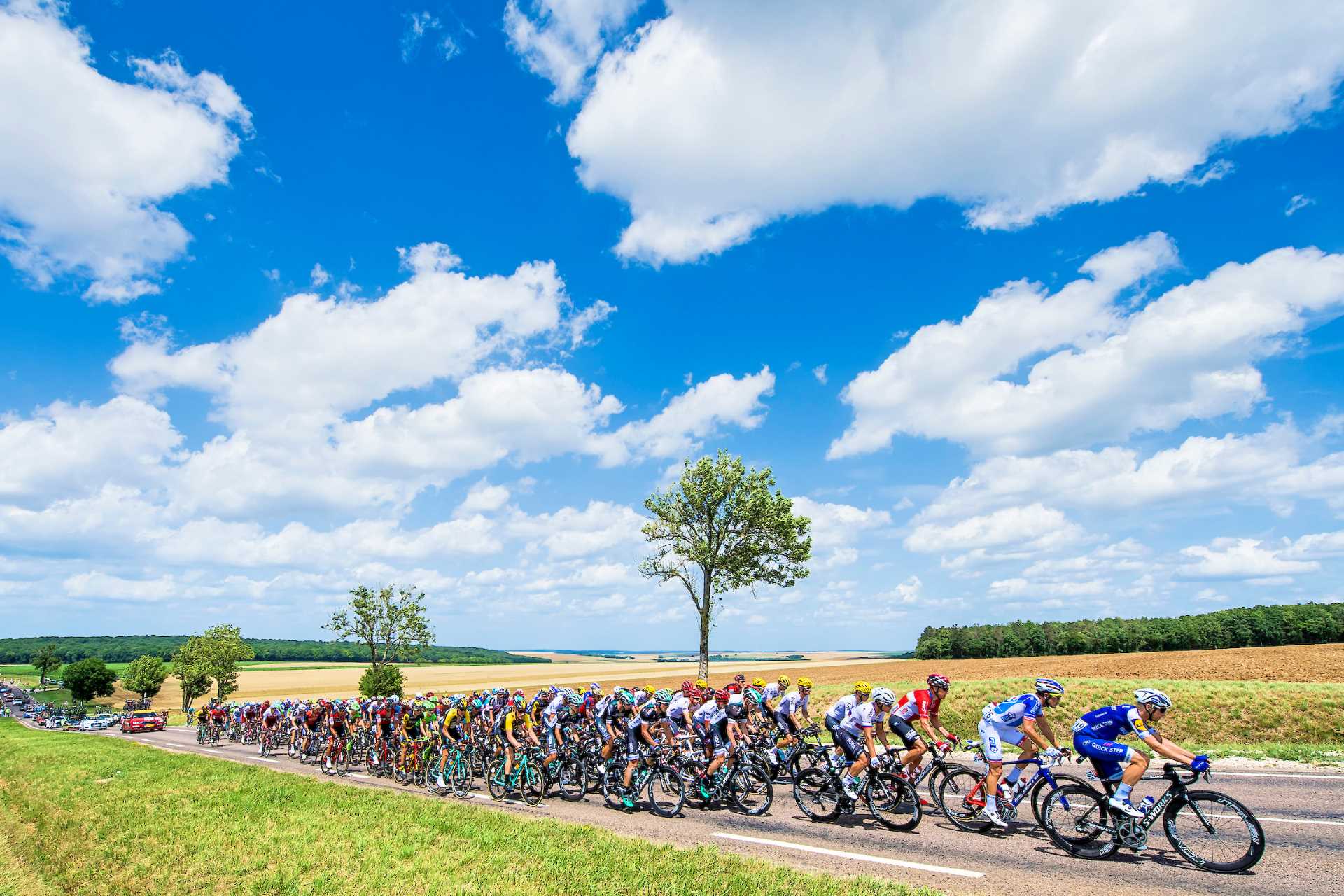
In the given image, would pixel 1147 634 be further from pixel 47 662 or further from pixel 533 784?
pixel 47 662

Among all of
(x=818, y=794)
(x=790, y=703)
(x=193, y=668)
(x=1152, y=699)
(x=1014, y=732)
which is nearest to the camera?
(x=1152, y=699)

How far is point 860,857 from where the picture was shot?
31.8 ft

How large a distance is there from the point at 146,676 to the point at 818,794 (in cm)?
10660

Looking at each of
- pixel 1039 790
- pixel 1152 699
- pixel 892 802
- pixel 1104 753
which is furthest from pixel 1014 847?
pixel 1152 699

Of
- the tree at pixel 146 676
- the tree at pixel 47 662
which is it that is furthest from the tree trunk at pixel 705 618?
the tree at pixel 47 662

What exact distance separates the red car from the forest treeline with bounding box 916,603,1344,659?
304 feet

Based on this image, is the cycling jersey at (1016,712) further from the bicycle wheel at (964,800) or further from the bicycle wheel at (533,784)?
the bicycle wheel at (533,784)

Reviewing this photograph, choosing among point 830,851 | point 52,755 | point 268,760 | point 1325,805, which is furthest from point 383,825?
point 52,755

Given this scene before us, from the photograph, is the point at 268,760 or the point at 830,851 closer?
the point at 830,851

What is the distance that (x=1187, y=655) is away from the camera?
5491cm

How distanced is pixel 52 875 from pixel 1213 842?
15793mm

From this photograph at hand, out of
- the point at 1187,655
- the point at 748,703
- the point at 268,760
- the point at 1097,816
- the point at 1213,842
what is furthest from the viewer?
the point at 1187,655

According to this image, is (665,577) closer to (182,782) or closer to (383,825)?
(182,782)

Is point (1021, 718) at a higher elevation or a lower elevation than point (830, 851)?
higher
